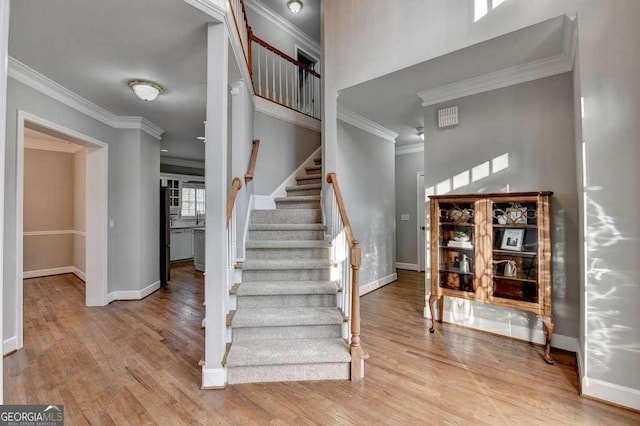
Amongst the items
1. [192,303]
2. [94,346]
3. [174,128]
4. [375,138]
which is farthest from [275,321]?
[174,128]

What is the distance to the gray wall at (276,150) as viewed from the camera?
4.19 meters

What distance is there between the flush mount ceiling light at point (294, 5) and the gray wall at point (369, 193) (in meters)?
2.36

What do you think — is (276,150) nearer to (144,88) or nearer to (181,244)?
(144,88)

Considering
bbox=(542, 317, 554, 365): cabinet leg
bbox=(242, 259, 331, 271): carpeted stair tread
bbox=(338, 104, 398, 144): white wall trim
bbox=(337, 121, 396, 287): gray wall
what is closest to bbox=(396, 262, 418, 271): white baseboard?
bbox=(337, 121, 396, 287): gray wall

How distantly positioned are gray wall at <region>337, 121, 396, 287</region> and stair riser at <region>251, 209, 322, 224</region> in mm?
710

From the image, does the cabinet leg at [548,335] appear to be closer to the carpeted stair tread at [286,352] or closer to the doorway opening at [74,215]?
the carpeted stair tread at [286,352]

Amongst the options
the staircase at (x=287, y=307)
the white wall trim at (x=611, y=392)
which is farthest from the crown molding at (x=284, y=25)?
the white wall trim at (x=611, y=392)

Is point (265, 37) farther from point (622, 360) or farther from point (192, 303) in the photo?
point (622, 360)

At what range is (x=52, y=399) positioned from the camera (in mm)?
2082

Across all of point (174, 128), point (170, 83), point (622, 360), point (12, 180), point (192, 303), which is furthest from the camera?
point (174, 128)

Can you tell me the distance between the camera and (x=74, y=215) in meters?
6.38

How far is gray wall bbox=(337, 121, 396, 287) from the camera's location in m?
4.47

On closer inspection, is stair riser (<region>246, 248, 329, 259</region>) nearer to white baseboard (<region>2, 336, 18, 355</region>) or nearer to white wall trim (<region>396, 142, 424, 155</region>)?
white baseboard (<region>2, 336, 18, 355</region>)

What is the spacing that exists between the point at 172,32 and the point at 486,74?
300 centimetres
